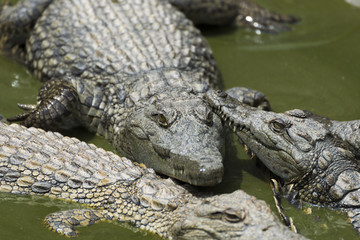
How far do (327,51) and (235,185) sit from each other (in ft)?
10.1

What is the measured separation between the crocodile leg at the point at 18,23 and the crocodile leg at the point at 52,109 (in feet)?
4.45

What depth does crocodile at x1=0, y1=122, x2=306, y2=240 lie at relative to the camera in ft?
12.5

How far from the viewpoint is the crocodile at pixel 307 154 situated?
4414 mm

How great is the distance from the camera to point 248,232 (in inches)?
140

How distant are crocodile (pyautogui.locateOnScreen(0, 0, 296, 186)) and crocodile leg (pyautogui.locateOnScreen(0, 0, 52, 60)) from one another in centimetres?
1

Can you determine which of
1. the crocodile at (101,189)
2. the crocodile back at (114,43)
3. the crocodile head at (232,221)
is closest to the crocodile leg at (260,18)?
the crocodile back at (114,43)

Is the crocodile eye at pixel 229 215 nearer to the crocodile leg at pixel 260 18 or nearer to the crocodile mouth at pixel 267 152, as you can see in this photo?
the crocodile mouth at pixel 267 152

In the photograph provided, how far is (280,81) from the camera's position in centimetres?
649

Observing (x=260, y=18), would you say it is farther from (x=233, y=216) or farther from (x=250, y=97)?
(x=233, y=216)

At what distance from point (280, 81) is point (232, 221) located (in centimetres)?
318

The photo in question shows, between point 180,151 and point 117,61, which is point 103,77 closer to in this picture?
point 117,61

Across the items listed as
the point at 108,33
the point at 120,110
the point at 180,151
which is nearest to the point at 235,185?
the point at 180,151

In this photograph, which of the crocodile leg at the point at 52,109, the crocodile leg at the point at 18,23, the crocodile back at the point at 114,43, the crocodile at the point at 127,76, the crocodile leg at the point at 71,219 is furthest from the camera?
the crocodile leg at the point at 18,23

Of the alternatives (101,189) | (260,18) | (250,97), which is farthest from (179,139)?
(260,18)
